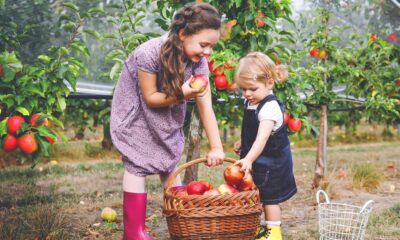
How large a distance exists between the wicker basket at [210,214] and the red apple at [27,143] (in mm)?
726

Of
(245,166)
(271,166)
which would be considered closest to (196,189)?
(245,166)

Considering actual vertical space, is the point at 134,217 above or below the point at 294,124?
below

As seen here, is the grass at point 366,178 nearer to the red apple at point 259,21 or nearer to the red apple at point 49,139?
the red apple at point 259,21

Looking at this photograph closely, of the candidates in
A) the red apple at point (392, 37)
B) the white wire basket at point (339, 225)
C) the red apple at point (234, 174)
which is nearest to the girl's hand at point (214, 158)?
the red apple at point (234, 174)

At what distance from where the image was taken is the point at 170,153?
2555 mm

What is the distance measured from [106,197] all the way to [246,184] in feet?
6.50

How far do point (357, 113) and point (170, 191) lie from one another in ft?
23.2

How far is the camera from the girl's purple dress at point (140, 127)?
2.46 m

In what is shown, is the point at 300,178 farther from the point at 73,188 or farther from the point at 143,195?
the point at 143,195

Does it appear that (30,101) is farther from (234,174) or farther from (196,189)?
(234,174)

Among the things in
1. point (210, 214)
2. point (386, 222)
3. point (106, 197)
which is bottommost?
point (106, 197)

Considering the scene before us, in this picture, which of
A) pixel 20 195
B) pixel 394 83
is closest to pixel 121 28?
pixel 20 195

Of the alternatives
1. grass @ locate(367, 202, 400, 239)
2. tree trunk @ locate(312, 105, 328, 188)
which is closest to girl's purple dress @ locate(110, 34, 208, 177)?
grass @ locate(367, 202, 400, 239)

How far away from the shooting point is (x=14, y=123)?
247 centimetres
